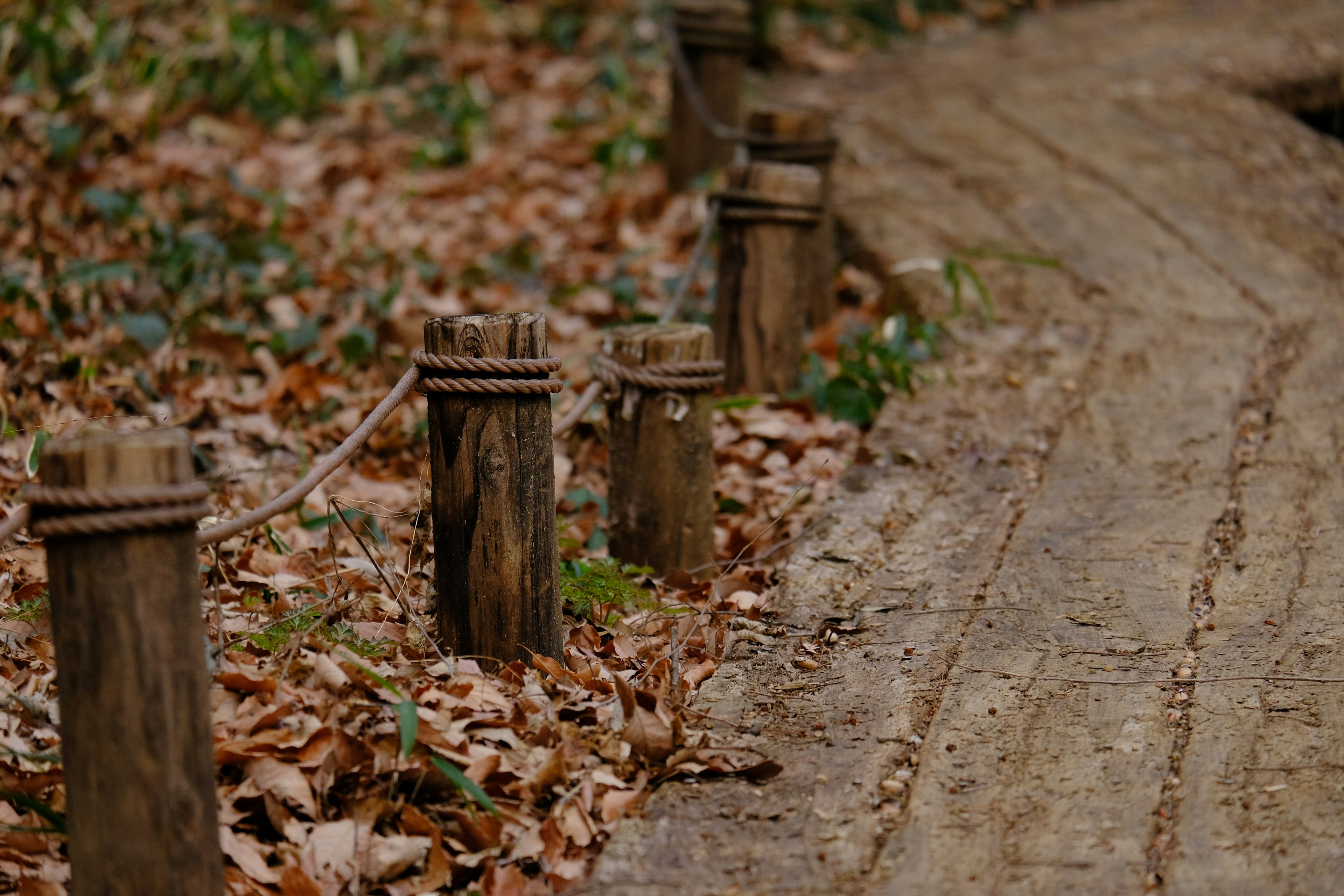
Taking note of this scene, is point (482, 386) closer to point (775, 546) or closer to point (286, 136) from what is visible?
point (775, 546)

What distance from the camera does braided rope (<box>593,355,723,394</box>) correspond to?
261 cm

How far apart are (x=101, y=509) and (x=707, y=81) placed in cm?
404

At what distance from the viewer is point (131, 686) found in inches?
61.2

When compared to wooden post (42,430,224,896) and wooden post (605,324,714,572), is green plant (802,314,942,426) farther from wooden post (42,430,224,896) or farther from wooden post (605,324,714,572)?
wooden post (42,430,224,896)

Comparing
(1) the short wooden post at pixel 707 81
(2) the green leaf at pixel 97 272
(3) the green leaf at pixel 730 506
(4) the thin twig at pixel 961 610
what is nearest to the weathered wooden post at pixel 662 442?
(3) the green leaf at pixel 730 506

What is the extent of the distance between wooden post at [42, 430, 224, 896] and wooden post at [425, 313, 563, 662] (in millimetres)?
549

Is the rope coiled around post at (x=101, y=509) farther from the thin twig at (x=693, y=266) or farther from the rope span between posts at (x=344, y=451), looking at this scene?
the thin twig at (x=693, y=266)

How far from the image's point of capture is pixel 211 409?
3518mm

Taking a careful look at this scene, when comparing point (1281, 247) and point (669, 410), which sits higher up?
point (1281, 247)

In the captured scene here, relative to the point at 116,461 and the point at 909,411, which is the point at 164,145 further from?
the point at 116,461

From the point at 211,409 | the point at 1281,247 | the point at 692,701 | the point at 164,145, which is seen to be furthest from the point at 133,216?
the point at 1281,247

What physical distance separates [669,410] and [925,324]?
61.6 inches

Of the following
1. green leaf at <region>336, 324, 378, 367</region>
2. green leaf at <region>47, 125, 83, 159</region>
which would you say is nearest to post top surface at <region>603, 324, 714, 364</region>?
green leaf at <region>336, 324, 378, 367</region>

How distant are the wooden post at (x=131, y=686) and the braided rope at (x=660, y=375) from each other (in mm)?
1183
